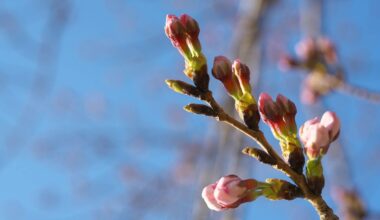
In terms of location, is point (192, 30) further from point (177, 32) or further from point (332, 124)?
point (332, 124)

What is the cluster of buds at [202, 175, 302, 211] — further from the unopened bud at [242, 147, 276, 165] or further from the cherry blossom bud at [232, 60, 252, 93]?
the cherry blossom bud at [232, 60, 252, 93]

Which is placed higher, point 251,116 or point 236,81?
point 236,81

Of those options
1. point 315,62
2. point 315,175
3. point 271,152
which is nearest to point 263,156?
point 271,152

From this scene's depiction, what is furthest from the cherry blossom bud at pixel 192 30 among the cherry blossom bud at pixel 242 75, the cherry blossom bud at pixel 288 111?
the cherry blossom bud at pixel 288 111

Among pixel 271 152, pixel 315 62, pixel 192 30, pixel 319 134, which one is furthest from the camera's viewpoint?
pixel 315 62

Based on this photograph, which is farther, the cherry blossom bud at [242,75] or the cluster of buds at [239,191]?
the cherry blossom bud at [242,75]

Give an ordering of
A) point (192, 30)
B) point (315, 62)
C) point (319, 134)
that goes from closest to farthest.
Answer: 1. point (319, 134)
2. point (192, 30)
3. point (315, 62)

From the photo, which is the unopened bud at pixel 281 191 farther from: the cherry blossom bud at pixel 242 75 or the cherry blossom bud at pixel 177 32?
the cherry blossom bud at pixel 177 32
